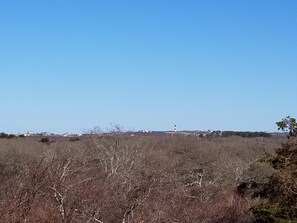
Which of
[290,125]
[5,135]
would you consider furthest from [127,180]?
[5,135]

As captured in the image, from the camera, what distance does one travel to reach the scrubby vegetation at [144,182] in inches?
511

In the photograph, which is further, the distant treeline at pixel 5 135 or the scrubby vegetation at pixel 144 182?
the distant treeline at pixel 5 135

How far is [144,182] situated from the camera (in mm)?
24766

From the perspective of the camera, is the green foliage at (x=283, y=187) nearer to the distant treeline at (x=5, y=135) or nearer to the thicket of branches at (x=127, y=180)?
the thicket of branches at (x=127, y=180)

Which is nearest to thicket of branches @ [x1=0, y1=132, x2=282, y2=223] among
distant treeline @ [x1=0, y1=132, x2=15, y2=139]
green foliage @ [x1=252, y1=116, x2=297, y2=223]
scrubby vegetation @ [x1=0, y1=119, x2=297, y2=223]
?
scrubby vegetation @ [x1=0, y1=119, x2=297, y2=223]

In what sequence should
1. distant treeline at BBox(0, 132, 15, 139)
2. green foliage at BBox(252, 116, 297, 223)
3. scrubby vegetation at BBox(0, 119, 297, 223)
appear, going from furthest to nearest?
distant treeline at BBox(0, 132, 15, 139), green foliage at BBox(252, 116, 297, 223), scrubby vegetation at BBox(0, 119, 297, 223)

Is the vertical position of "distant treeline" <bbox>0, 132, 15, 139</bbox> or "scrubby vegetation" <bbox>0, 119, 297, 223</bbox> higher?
"distant treeline" <bbox>0, 132, 15, 139</bbox>

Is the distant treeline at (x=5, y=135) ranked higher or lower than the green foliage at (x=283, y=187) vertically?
higher

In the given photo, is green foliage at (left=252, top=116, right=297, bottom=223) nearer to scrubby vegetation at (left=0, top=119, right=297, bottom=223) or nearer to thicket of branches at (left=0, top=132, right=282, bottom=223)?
scrubby vegetation at (left=0, top=119, right=297, bottom=223)

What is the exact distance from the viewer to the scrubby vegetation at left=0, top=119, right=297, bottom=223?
1298 cm

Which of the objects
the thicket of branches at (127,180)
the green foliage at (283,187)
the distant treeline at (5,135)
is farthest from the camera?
the distant treeline at (5,135)

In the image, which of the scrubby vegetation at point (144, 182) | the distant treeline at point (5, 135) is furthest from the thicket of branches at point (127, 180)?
the distant treeline at point (5, 135)

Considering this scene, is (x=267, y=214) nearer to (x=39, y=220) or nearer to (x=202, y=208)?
(x=39, y=220)

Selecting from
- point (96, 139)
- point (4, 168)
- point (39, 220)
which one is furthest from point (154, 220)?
point (96, 139)
